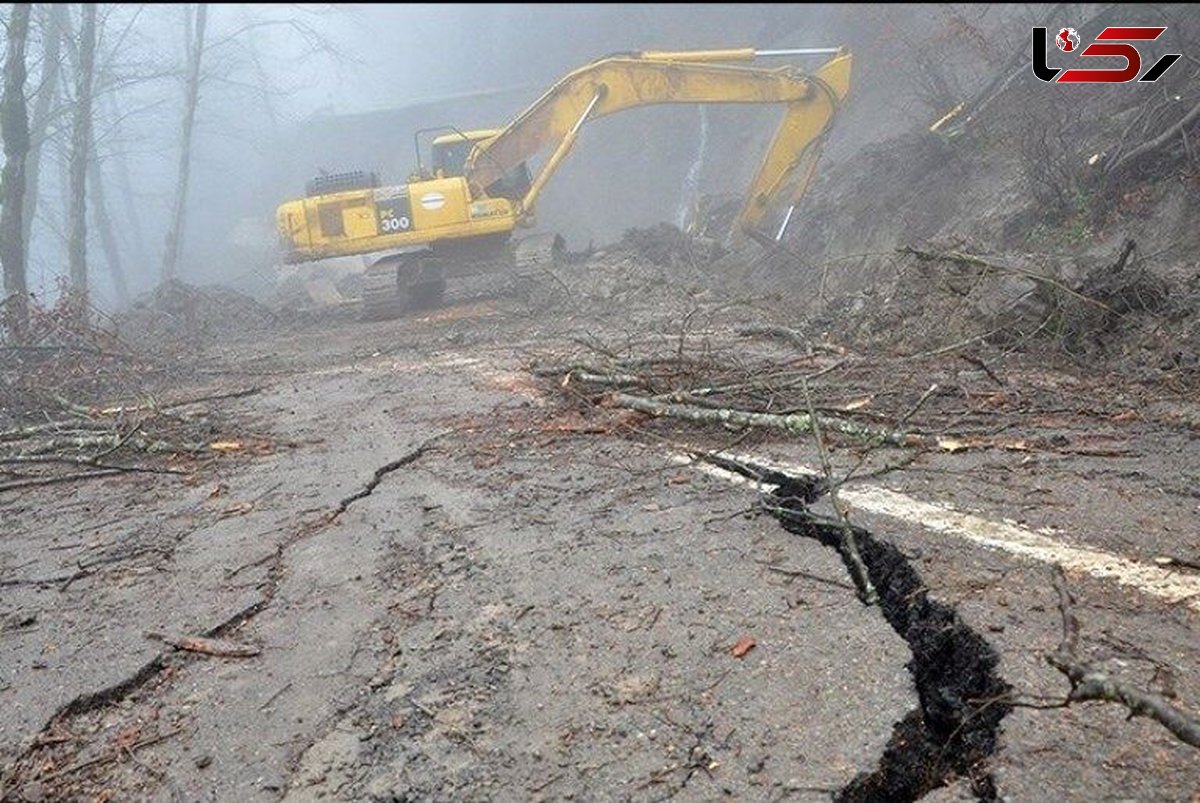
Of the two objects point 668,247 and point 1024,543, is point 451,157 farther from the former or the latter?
point 1024,543

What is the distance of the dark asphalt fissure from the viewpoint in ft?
6.91

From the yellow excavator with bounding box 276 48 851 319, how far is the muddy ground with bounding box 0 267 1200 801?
7375 mm

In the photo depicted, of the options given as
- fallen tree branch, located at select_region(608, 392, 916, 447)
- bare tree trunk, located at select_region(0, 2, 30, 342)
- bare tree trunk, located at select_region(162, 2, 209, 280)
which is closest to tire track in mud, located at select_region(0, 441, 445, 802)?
fallen tree branch, located at select_region(608, 392, 916, 447)

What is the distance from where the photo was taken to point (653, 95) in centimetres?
1195

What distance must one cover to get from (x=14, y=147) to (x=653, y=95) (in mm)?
8671

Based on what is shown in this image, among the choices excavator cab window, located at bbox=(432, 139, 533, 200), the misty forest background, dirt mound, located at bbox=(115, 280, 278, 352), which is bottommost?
dirt mound, located at bbox=(115, 280, 278, 352)

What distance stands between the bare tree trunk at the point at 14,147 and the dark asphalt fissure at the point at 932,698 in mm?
11672

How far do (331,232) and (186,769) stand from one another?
35.0ft

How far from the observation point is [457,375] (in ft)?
24.4

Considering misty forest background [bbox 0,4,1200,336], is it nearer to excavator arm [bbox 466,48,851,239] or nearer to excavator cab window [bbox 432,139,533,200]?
excavator arm [bbox 466,48,851,239]

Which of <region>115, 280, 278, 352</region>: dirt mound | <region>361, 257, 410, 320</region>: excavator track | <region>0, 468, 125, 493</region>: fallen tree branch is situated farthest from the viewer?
<region>115, 280, 278, 352</region>: dirt mound

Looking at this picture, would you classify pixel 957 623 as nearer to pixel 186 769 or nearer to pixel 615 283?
pixel 186 769

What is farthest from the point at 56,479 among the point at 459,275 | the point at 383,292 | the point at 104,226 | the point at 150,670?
the point at 104,226

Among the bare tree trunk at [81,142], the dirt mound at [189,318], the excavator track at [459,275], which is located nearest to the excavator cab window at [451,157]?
the excavator track at [459,275]
